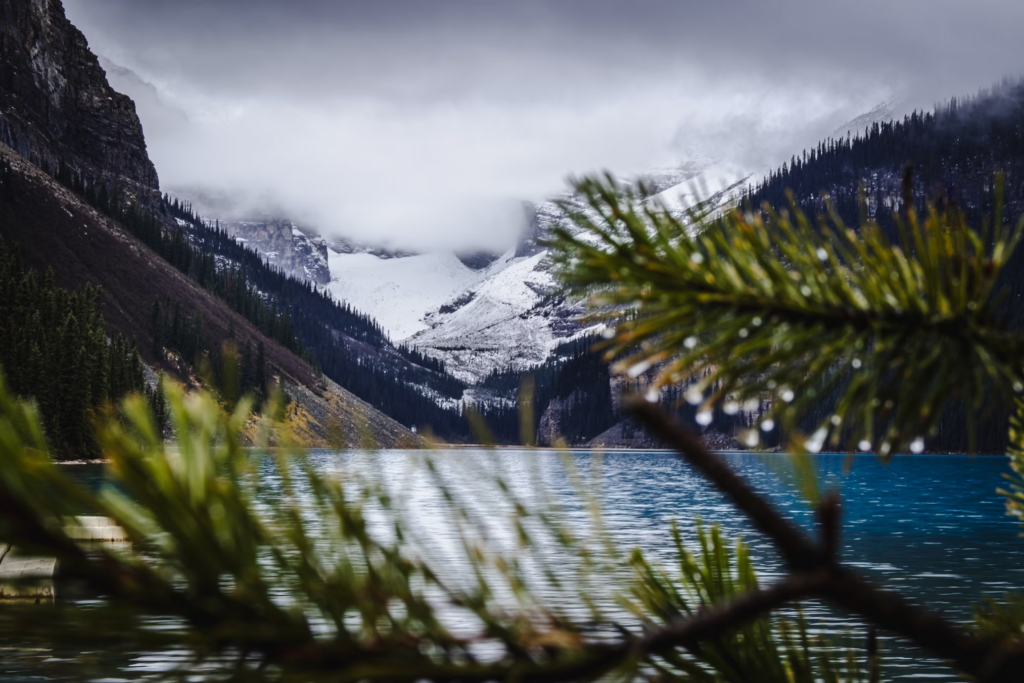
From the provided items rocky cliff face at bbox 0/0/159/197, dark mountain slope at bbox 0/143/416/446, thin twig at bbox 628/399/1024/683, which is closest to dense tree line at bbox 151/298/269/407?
dark mountain slope at bbox 0/143/416/446

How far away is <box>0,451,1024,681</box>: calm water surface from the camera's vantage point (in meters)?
1.28

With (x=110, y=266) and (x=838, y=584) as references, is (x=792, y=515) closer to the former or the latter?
(x=838, y=584)

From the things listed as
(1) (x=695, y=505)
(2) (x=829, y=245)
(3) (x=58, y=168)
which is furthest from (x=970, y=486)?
(3) (x=58, y=168)

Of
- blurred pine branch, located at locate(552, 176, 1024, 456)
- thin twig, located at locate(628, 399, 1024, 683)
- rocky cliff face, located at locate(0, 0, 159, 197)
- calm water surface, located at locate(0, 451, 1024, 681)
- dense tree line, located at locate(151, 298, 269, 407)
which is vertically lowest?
calm water surface, located at locate(0, 451, 1024, 681)

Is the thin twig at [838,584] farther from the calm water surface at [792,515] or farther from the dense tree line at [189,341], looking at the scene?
the dense tree line at [189,341]

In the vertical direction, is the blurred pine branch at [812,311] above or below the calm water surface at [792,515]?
above

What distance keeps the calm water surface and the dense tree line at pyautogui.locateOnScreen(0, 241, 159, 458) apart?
126ft

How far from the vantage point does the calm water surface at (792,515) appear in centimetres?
128

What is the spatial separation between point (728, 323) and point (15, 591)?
0.84 meters

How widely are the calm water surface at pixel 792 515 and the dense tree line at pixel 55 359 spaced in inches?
1509

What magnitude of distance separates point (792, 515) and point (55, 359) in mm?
68464

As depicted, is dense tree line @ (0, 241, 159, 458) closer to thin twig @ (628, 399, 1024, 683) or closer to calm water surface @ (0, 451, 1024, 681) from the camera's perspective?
calm water surface @ (0, 451, 1024, 681)

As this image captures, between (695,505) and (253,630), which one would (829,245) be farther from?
(695,505)

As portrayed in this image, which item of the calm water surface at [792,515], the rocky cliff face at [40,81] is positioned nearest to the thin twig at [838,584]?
the calm water surface at [792,515]
